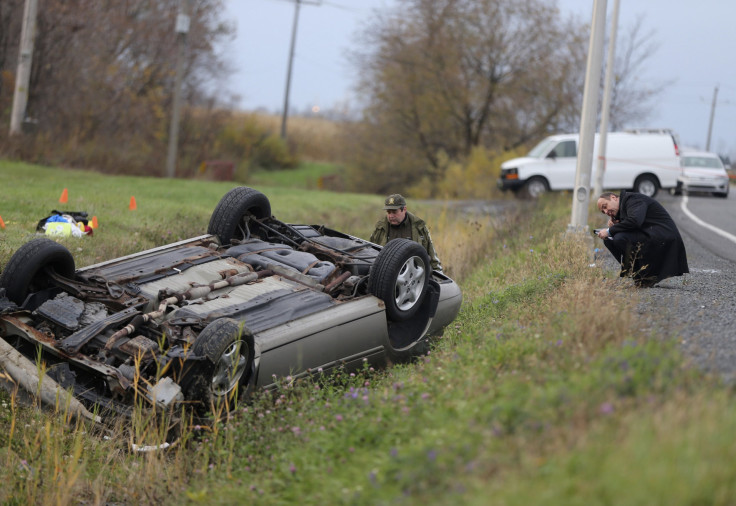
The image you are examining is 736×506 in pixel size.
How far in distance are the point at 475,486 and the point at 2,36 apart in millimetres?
22280

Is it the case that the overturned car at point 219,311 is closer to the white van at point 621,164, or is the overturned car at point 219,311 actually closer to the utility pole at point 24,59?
the utility pole at point 24,59

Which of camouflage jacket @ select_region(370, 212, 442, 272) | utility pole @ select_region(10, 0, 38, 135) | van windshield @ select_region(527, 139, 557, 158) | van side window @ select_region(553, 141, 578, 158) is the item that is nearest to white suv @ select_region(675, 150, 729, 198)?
van side window @ select_region(553, 141, 578, 158)

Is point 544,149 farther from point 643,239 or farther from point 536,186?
point 643,239

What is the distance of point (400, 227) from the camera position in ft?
26.8

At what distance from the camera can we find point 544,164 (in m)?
22.7

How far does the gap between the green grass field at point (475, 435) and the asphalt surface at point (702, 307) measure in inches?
7.8

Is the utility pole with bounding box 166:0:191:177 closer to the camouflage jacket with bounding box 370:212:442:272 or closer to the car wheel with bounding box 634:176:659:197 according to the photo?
the car wheel with bounding box 634:176:659:197

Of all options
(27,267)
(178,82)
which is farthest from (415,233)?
(178,82)

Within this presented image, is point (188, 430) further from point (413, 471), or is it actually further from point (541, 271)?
point (541, 271)

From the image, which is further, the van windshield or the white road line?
the van windshield

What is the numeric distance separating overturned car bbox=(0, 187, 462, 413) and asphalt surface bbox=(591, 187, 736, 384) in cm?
200

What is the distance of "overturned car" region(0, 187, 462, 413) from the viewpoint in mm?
5117

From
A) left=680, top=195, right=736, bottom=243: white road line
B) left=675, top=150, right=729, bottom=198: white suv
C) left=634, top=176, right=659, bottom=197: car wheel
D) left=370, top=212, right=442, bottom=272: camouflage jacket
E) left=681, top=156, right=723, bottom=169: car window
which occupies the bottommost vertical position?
left=370, top=212, right=442, bottom=272: camouflage jacket

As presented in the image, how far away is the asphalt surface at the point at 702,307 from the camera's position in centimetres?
444
